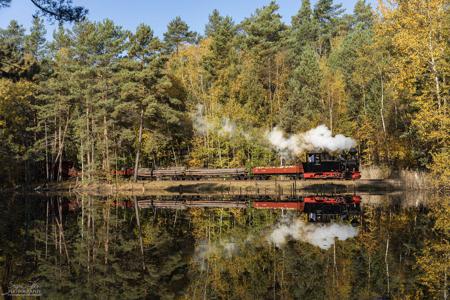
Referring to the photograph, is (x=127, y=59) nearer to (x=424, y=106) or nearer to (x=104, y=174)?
(x=104, y=174)

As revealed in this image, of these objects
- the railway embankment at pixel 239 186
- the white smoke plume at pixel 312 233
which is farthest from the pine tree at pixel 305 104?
the white smoke plume at pixel 312 233

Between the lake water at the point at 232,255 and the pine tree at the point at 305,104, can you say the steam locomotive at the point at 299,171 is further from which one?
the lake water at the point at 232,255

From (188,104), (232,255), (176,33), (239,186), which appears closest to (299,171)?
(239,186)

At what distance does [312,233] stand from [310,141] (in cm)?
2350

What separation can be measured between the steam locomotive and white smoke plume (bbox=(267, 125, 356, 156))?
99 cm

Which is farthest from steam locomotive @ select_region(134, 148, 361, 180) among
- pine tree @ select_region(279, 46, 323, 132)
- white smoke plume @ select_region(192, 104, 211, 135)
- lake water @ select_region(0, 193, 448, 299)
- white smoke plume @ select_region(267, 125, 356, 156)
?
lake water @ select_region(0, 193, 448, 299)

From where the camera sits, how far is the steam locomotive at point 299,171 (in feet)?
113

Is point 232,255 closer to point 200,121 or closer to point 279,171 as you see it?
point 279,171

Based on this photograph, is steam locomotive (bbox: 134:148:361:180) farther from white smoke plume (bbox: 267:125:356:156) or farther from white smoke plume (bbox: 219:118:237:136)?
white smoke plume (bbox: 219:118:237:136)

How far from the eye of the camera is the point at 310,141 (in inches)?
1524

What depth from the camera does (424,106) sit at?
23.1 metres

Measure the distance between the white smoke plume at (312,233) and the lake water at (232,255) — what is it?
0.12 feet

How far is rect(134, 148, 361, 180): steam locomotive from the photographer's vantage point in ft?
113

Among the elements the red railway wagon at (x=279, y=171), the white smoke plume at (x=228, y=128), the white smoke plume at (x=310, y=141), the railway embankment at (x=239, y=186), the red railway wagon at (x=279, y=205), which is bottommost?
the red railway wagon at (x=279, y=205)
